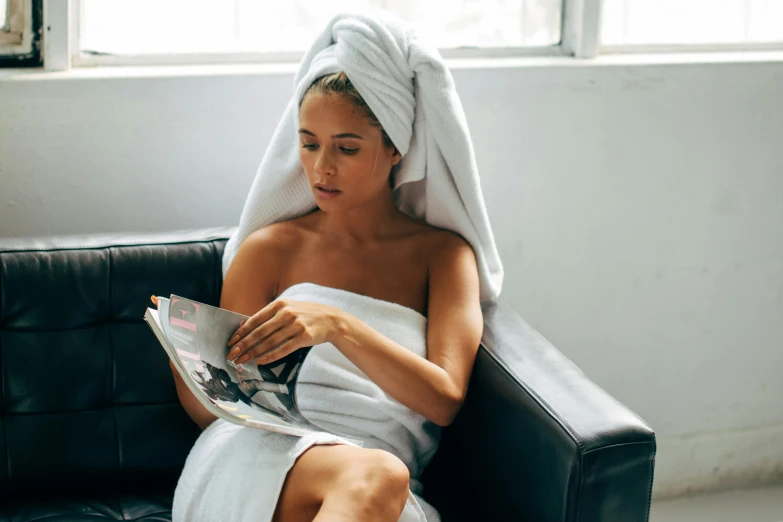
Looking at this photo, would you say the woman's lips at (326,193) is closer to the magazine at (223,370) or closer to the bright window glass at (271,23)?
the magazine at (223,370)

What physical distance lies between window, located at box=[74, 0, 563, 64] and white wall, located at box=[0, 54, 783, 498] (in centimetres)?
10

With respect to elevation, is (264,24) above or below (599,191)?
above

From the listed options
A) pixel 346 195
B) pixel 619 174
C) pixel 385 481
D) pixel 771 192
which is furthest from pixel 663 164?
pixel 385 481

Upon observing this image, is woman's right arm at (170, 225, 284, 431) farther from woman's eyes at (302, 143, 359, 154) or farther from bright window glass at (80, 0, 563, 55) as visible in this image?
bright window glass at (80, 0, 563, 55)

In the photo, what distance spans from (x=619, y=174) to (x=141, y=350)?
3.95 feet

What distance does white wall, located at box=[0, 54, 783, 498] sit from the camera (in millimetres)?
1908

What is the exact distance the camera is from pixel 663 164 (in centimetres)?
224

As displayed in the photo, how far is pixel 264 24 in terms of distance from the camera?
2.04 metres

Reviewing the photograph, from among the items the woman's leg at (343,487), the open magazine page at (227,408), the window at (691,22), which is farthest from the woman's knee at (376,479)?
the window at (691,22)

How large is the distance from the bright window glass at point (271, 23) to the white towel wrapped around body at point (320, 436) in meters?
0.66

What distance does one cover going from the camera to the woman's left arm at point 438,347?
4.83 feet

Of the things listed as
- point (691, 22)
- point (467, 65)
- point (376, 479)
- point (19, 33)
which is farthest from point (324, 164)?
point (691, 22)

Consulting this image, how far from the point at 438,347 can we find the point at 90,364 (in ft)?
2.07

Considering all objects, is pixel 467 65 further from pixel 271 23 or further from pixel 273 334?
pixel 273 334
